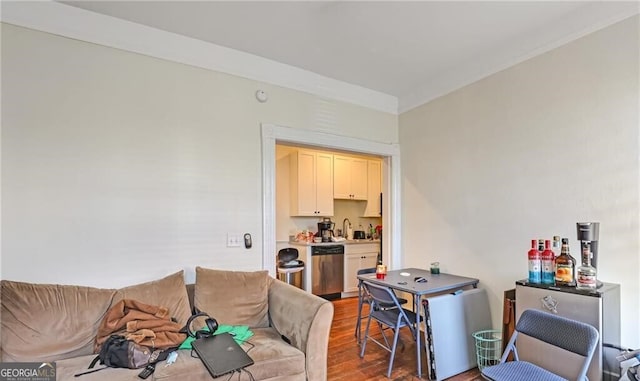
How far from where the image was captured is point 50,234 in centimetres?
226

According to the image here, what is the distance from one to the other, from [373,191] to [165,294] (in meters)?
4.26

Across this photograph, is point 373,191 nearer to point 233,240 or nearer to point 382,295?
point 382,295

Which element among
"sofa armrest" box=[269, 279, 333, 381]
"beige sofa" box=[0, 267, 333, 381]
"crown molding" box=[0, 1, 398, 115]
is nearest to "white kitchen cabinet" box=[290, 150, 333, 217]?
"crown molding" box=[0, 1, 398, 115]

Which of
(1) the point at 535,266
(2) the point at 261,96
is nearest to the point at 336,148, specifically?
(2) the point at 261,96

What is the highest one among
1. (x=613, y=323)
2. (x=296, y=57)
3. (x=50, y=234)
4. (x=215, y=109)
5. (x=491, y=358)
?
(x=296, y=57)

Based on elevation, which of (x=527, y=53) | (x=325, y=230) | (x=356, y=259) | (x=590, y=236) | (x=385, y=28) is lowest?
(x=356, y=259)

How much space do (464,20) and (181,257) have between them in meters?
2.97

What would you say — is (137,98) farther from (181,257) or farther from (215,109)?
(181,257)

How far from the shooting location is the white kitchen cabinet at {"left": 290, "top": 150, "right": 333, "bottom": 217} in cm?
529

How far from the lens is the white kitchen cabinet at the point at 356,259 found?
17.2 feet

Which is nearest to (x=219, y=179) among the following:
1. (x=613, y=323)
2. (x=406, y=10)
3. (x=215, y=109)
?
(x=215, y=109)

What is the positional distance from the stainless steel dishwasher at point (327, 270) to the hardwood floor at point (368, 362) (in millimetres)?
1315

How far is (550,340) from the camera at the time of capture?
1.85m

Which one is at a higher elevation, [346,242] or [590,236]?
[590,236]
